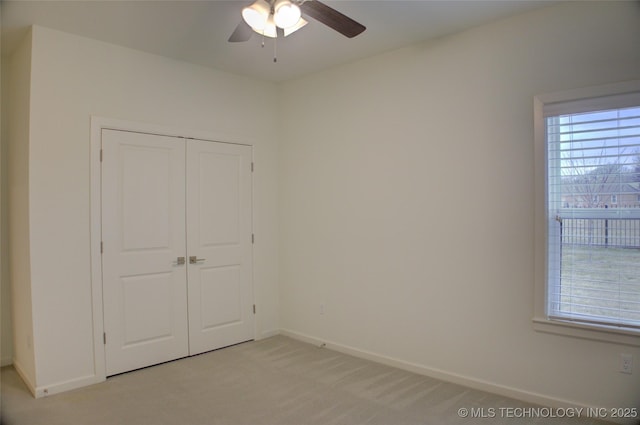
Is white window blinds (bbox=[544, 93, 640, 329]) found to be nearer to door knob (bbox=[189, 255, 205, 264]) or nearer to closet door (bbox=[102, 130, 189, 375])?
door knob (bbox=[189, 255, 205, 264])

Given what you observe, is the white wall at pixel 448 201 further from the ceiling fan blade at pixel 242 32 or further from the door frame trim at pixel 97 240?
the door frame trim at pixel 97 240

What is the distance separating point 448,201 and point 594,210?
0.99m

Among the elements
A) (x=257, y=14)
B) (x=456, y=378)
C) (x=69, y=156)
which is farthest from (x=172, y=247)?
(x=456, y=378)

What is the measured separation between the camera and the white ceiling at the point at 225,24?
8.88ft

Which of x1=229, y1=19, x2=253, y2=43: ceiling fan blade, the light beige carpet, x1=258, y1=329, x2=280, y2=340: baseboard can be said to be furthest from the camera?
x1=258, y1=329, x2=280, y2=340: baseboard

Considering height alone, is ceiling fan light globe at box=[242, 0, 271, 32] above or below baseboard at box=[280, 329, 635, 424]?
above

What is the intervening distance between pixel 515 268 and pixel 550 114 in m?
1.12

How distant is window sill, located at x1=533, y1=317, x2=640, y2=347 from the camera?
8.12 ft

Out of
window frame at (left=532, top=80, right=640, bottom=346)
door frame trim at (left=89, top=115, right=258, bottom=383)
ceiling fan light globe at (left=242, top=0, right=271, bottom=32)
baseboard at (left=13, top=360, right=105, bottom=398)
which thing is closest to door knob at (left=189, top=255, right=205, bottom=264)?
door frame trim at (left=89, top=115, right=258, bottom=383)

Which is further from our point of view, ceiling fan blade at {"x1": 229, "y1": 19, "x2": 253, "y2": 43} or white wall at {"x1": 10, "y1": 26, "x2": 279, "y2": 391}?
white wall at {"x1": 10, "y1": 26, "x2": 279, "y2": 391}

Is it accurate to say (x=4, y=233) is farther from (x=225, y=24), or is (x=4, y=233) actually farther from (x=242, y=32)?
(x=242, y=32)

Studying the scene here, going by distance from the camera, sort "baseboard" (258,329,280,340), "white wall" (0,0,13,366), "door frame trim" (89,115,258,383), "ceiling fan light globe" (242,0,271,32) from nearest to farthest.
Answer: "ceiling fan light globe" (242,0,271,32)
"door frame trim" (89,115,258,383)
"white wall" (0,0,13,366)
"baseboard" (258,329,280,340)

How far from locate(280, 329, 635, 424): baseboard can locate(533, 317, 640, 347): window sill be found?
463 millimetres

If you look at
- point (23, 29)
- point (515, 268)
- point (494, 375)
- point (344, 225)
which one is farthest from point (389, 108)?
point (23, 29)
